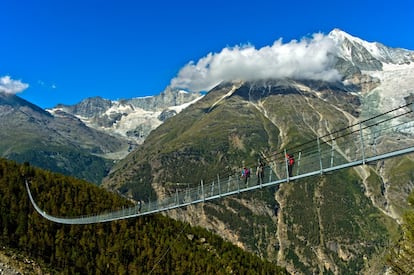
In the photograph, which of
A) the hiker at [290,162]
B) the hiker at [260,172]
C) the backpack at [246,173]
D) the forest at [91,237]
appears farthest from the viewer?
the forest at [91,237]

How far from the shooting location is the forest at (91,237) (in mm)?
107438

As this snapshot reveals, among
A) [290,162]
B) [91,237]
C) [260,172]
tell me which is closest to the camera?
[290,162]

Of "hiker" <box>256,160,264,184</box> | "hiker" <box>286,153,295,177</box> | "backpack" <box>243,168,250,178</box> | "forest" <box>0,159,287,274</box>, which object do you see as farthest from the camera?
"forest" <box>0,159,287,274</box>

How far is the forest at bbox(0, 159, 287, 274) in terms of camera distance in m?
107

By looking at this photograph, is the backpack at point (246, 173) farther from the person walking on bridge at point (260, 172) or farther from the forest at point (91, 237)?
the forest at point (91, 237)

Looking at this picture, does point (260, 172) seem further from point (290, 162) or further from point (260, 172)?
point (290, 162)

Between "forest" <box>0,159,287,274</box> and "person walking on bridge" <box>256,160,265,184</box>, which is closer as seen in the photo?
"person walking on bridge" <box>256,160,265,184</box>

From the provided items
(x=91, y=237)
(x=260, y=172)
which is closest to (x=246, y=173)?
(x=260, y=172)

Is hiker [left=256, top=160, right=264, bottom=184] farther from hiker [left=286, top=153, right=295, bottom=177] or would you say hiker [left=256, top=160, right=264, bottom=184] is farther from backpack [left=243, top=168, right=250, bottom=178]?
hiker [left=286, top=153, right=295, bottom=177]

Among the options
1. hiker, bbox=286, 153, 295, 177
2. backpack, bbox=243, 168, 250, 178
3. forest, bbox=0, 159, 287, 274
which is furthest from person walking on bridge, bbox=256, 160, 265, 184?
forest, bbox=0, 159, 287, 274

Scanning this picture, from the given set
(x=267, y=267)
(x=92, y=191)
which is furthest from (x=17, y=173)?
(x=267, y=267)

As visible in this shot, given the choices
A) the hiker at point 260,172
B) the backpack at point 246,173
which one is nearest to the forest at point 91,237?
the backpack at point 246,173

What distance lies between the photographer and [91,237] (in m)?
120

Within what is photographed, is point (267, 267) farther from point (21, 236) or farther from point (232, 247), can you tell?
point (21, 236)
